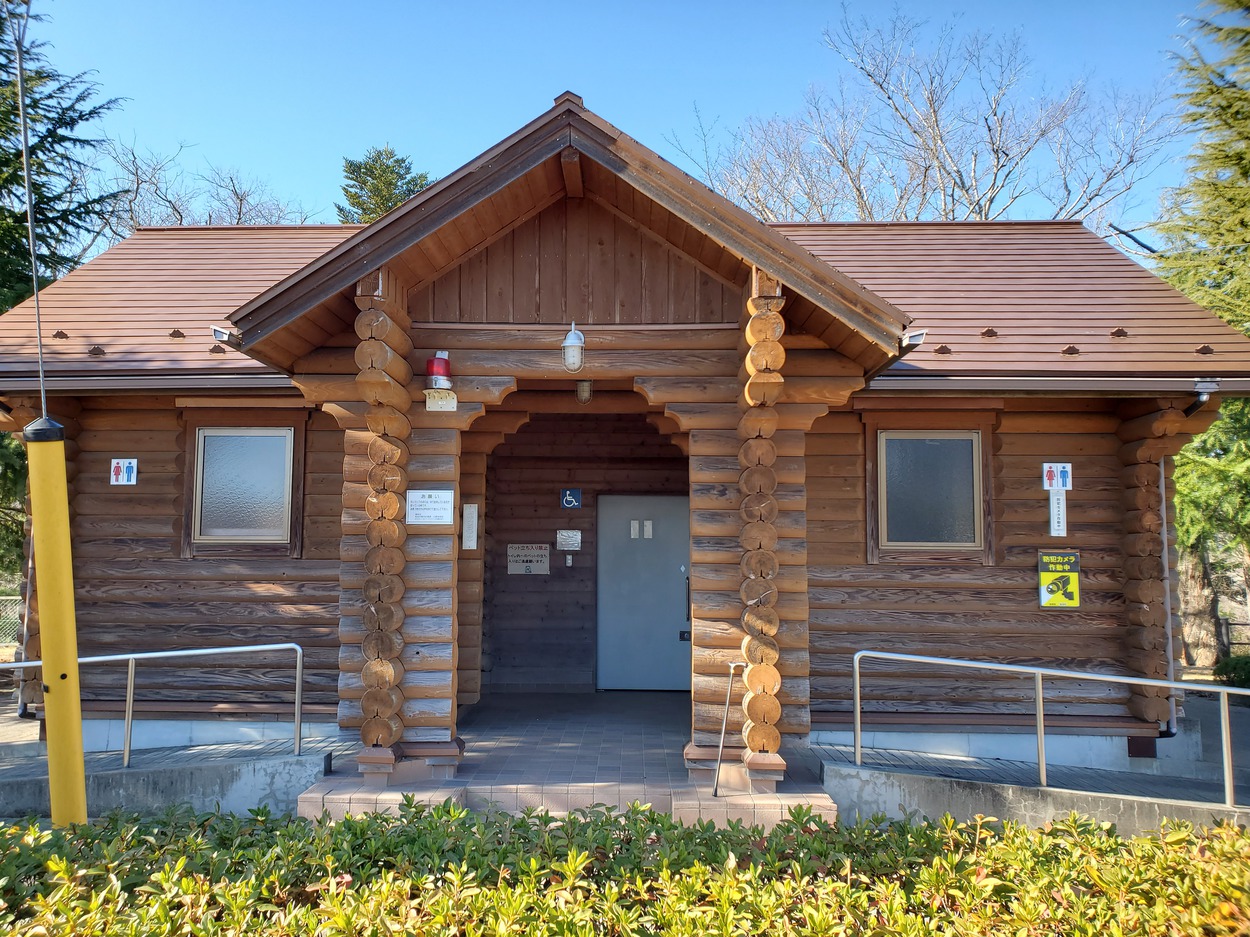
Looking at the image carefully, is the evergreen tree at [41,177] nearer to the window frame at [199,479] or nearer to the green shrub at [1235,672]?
the window frame at [199,479]

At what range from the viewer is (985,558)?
26.7 feet

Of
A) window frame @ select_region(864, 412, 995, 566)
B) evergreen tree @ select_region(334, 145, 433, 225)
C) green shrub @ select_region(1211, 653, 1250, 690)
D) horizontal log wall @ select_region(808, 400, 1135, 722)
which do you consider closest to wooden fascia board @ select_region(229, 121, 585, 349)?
horizontal log wall @ select_region(808, 400, 1135, 722)

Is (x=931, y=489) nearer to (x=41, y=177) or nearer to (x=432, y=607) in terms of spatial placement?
(x=432, y=607)

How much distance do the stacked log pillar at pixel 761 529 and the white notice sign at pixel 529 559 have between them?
4508 mm

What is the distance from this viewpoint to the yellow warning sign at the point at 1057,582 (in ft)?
26.5

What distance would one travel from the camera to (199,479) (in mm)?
8258

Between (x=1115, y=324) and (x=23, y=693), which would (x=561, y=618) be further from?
(x=1115, y=324)

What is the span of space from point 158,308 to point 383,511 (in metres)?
4.87

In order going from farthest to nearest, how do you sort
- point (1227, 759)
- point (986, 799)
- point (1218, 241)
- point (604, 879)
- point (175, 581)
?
point (1218, 241), point (175, 581), point (986, 799), point (1227, 759), point (604, 879)

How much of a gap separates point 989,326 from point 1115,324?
130cm

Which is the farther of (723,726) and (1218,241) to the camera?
(1218,241)

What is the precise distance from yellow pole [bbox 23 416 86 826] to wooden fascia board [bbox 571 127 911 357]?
12.7 ft

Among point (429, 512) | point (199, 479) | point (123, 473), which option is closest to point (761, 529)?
point (429, 512)

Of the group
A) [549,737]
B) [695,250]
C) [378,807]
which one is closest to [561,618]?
[549,737]
